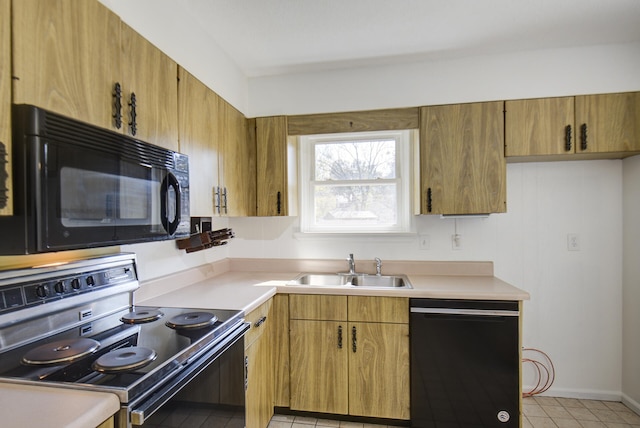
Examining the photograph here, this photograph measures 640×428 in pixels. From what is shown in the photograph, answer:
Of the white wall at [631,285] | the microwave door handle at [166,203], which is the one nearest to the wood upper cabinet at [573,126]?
the white wall at [631,285]

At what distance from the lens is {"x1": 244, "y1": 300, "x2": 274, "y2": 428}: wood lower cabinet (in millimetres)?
1725

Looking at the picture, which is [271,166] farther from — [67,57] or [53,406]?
[53,406]

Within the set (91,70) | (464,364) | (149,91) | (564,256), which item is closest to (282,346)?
(464,364)

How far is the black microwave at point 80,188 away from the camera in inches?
33.7

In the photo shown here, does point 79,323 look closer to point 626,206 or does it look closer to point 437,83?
point 437,83

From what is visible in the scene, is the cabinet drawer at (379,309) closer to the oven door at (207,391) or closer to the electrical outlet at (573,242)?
the oven door at (207,391)

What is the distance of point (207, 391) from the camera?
3.92ft

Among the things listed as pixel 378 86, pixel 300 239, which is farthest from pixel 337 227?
pixel 378 86

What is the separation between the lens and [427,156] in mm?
2256

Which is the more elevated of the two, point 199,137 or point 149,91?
point 149,91

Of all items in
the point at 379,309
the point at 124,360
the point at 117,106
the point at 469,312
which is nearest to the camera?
the point at 124,360

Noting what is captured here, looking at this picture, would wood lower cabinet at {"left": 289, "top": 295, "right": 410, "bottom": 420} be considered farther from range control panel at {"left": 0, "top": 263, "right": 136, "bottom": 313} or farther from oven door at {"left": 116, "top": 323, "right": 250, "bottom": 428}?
range control panel at {"left": 0, "top": 263, "right": 136, "bottom": 313}

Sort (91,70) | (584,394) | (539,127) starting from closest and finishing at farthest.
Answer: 1. (91,70)
2. (539,127)
3. (584,394)

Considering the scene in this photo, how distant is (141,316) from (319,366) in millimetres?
1152
